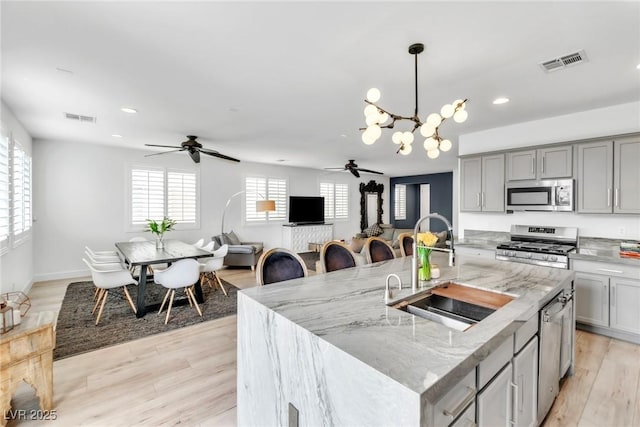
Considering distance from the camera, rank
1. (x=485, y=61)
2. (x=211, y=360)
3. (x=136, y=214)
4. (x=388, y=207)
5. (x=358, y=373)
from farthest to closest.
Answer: (x=388, y=207)
(x=136, y=214)
(x=211, y=360)
(x=485, y=61)
(x=358, y=373)

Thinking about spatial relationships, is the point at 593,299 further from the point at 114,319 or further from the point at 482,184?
the point at 114,319

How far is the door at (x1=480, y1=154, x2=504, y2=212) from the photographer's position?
4227mm

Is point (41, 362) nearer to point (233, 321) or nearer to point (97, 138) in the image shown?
point (233, 321)

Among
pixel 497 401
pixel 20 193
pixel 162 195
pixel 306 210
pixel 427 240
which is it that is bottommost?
pixel 497 401

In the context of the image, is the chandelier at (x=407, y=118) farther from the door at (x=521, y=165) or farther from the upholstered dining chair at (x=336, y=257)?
the door at (x=521, y=165)

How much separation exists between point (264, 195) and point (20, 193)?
4896mm

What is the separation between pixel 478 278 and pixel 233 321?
2.85 meters

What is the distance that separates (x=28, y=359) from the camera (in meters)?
1.93

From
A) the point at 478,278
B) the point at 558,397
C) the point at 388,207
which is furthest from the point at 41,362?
the point at 388,207

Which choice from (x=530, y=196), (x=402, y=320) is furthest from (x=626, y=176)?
(x=402, y=320)

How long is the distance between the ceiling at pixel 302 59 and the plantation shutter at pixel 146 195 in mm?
2087

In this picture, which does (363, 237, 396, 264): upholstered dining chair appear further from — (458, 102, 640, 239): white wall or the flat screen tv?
the flat screen tv

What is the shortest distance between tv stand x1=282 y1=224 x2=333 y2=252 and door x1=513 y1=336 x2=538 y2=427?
278 inches

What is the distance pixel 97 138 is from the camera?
206 inches
